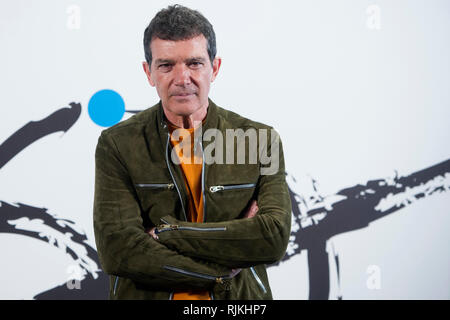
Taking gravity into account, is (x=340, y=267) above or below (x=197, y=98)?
below

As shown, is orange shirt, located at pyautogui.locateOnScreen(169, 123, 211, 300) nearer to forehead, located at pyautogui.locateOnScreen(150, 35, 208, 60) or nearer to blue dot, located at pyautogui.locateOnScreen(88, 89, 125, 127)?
forehead, located at pyautogui.locateOnScreen(150, 35, 208, 60)

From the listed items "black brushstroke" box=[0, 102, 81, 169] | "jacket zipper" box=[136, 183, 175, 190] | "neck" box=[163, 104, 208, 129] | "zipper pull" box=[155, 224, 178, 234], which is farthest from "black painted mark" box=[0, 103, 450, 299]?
"zipper pull" box=[155, 224, 178, 234]

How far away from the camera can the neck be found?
1.92m

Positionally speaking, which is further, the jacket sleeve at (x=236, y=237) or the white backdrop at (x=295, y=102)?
the white backdrop at (x=295, y=102)

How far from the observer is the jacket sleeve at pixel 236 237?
5.66 feet

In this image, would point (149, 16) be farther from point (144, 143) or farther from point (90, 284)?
point (90, 284)

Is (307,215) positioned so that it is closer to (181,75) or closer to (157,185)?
(157,185)

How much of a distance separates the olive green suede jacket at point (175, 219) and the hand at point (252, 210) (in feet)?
0.06

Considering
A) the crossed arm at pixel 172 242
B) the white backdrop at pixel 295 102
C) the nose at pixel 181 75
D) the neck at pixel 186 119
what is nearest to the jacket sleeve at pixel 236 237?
the crossed arm at pixel 172 242

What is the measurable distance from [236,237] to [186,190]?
0.26 m

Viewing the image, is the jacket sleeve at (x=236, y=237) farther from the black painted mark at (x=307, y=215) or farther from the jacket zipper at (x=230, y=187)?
the black painted mark at (x=307, y=215)

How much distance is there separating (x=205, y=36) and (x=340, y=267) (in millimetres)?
1941

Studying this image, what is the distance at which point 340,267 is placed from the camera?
127 inches
